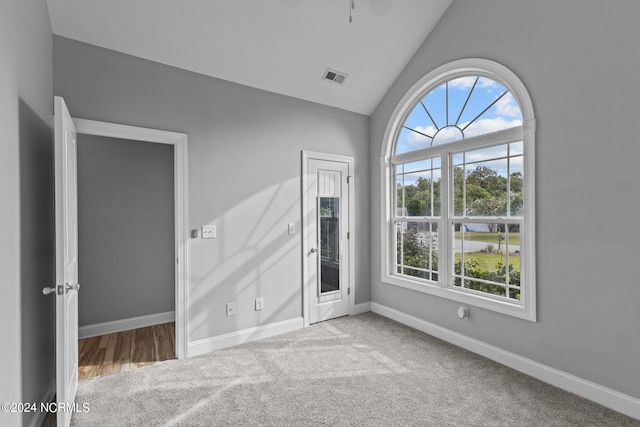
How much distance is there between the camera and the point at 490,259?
304 cm

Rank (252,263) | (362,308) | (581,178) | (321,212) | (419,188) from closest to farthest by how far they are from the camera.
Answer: (581,178) < (252,263) < (419,188) < (321,212) < (362,308)

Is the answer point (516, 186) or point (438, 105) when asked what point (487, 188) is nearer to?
point (516, 186)

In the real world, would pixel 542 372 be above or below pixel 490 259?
below

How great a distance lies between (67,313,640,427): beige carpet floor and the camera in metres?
2.11

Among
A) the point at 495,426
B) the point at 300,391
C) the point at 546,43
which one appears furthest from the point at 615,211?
the point at 300,391

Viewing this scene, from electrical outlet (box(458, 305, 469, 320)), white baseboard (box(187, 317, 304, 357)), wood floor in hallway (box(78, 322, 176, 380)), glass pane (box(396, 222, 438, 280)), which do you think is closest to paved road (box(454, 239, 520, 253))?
glass pane (box(396, 222, 438, 280))

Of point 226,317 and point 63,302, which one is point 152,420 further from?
point 226,317

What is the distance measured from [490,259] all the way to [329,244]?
1.75 m

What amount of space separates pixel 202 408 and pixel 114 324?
2113 millimetres

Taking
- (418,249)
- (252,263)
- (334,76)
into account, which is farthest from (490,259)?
(334,76)

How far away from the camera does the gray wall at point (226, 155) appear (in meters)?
2.70

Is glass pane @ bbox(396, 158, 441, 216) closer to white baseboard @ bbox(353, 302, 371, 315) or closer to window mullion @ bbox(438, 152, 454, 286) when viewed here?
window mullion @ bbox(438, 152, 454, 286)

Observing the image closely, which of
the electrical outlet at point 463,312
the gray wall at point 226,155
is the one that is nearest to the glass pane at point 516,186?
the electrical outlet at point 463,312

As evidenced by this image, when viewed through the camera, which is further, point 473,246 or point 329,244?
point 329,244
